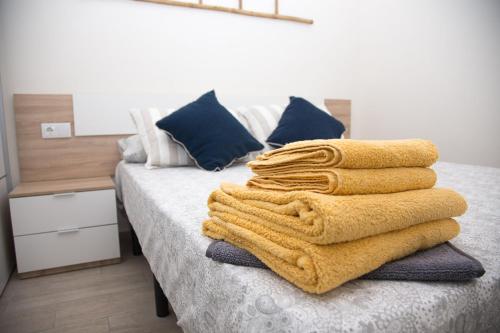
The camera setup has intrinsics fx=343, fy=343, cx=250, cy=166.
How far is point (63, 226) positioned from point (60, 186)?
0.75 feet

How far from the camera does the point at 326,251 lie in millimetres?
505

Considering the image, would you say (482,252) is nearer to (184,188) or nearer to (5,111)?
(184,188)

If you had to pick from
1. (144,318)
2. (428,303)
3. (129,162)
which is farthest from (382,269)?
(129,162)

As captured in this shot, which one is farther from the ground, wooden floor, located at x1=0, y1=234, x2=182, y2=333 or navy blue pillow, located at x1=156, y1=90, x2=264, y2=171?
navy blue pillow, located at x1=156, y1=90, x2=264, y2=171

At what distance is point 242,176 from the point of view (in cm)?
160

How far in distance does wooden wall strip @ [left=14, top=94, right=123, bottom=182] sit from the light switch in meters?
0.02

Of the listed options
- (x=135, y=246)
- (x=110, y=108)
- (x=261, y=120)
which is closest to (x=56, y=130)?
(x=110, y=108)

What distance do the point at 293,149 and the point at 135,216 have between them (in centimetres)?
99

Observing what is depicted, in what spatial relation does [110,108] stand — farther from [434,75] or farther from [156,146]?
[434,75]

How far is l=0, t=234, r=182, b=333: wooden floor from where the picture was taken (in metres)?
1.38

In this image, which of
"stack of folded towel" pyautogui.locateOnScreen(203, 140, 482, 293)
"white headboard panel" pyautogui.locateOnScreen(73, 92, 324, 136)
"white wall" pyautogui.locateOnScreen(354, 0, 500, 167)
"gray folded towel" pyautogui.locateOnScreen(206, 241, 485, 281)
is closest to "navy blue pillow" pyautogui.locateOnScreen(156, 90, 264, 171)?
"white headboard panel" pyautogui.locateOnScreen(73, 92, 324, 136)

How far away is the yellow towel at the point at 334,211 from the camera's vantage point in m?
0.50

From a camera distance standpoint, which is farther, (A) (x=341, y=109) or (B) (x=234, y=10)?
(A) (x=341, y=109)

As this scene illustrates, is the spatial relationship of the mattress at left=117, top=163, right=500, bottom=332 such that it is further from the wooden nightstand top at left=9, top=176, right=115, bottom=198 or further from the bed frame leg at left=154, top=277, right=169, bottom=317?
the wooden nightstand top at left=9, top=176, right=115, bottom=198
